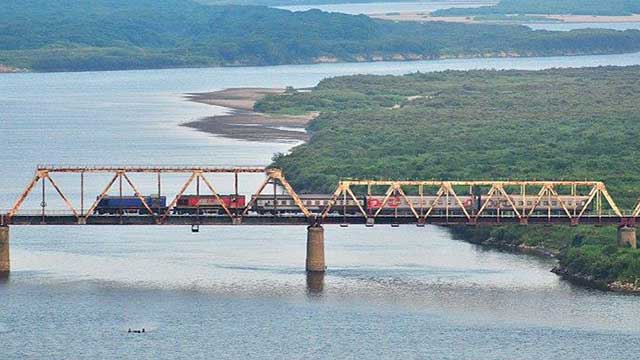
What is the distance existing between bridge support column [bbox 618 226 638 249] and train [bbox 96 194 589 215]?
14.8 ft

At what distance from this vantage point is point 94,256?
414 ft

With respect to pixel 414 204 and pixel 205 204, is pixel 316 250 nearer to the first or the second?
pixel 205 204

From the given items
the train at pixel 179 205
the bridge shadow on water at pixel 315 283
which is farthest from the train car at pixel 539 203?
the train at pixel 179 205

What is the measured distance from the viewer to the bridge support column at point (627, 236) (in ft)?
397

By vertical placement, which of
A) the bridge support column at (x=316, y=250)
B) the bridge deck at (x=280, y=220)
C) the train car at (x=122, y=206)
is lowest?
the bridge support column at (x=316, y=250)

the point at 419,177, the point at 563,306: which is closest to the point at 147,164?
the point at 419,177

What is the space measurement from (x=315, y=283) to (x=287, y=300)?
218 inches

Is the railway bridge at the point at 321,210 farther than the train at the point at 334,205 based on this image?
No

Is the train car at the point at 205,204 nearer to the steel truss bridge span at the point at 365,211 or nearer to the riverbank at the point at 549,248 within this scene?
the steel truss bridge span at the point at 365,211

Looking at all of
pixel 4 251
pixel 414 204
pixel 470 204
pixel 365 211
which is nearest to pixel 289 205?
pixel 365 211

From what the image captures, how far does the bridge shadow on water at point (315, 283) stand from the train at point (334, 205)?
5.56 m

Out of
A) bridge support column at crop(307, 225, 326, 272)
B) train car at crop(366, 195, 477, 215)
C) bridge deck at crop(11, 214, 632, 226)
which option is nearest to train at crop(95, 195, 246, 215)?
bridge deck at crop(11, 214, 632, 226)

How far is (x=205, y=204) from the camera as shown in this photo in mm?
124000

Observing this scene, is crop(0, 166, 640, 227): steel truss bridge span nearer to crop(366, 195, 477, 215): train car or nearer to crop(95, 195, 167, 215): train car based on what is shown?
crop(366, 195, 477, 215): train car
